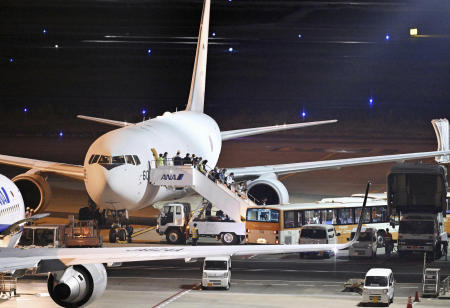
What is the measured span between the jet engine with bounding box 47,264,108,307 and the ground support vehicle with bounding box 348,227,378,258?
25823 millimetres

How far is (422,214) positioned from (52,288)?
29.3 m

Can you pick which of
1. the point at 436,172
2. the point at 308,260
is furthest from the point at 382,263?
the point at 436,172

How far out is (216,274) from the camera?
36.4 metres

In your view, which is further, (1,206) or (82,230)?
(82,230)

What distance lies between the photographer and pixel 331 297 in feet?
114

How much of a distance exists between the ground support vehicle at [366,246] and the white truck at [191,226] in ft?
19.1

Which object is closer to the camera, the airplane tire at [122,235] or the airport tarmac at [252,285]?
→ the airport tarmac at [252,285]

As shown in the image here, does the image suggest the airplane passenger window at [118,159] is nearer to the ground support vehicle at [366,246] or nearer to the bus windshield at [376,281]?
the ground support vehicle at [366,246]

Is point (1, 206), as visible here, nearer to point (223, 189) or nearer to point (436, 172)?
point (223, 189)

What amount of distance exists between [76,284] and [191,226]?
26.9 meters

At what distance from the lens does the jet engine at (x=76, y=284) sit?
21469 millimetres

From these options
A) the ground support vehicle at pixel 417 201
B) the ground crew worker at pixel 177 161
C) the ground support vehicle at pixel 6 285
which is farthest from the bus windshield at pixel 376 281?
the ground crew worker at pixel 177 161

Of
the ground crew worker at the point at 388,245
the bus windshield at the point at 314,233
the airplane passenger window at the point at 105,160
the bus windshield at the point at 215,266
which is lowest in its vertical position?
the bus windshield at the point at 215,266

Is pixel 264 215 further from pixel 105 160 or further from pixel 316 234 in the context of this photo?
pixel 105 160
